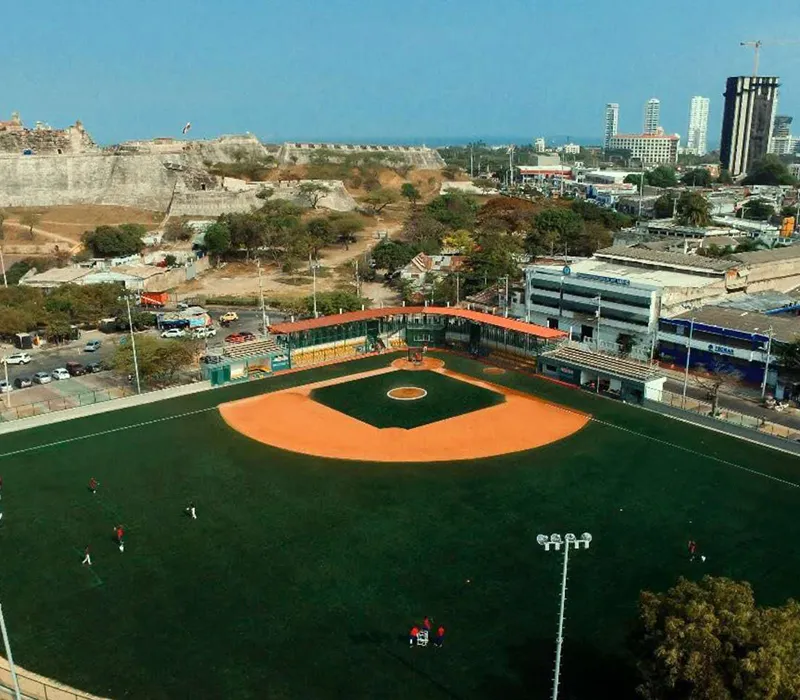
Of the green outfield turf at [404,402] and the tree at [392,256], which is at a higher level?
the tree at [392,256]

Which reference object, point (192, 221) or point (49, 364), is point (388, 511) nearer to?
point (49, 364)

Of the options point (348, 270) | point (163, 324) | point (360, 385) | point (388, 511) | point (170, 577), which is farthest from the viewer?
point (348, 270)

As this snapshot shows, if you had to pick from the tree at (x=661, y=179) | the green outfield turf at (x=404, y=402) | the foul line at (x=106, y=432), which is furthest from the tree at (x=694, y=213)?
the foul line at (x=106, y=432)

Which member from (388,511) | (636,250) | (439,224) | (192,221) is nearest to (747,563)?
(388,511)

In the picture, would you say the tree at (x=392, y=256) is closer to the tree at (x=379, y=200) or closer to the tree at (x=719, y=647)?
the tree at (x=379, y=200)

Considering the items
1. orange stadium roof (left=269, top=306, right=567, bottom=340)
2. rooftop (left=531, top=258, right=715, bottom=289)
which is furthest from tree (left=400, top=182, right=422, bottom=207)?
orange stadium roof (left=269, top=306, right=567, bottom=340)
